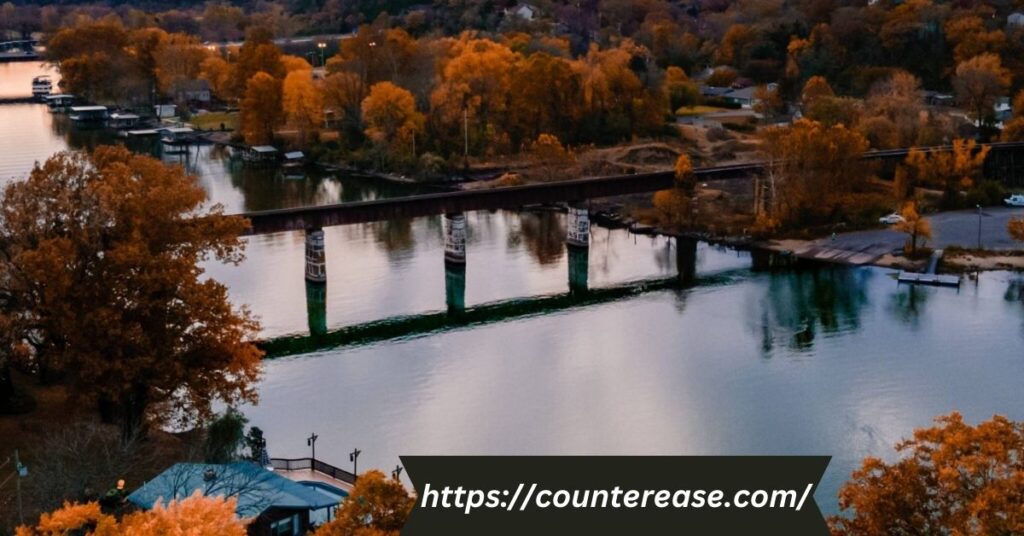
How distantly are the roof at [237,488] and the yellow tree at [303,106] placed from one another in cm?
3410

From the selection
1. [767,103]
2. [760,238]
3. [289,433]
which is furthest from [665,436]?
[767,103]

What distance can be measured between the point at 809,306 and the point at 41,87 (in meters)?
50.8

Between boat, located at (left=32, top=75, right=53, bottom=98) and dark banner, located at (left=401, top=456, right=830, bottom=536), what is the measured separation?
62.6 metres

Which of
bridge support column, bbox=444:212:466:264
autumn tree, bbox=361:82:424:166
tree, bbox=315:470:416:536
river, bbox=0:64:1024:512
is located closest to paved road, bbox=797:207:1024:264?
river, bbox=0:64:1024:512

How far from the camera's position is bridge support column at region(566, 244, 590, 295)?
31297mm

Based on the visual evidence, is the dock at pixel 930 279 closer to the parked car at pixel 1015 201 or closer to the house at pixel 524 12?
the parked car at pixel 1015 201

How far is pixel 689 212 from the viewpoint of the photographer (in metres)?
36.3

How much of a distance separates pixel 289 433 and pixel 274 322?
689 cm

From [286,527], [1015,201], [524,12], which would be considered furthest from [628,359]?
[524,12]

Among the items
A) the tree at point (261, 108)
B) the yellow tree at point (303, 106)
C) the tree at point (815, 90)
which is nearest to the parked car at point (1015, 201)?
the tree at point (815, 90)

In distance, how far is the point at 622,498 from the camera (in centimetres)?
1002

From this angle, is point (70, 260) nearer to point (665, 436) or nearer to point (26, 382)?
point (26, 382)

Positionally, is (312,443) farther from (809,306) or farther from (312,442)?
(809,306)

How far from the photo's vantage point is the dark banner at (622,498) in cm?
985
